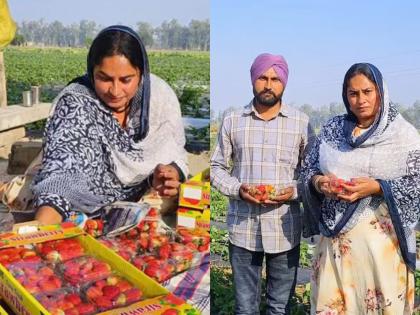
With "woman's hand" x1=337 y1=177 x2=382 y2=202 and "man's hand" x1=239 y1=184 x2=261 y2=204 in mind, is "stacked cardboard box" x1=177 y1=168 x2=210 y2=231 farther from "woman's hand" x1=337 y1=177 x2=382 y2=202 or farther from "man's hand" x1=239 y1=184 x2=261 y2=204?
"woman's hand" x1=337 y1=177 x2=382 y2=202

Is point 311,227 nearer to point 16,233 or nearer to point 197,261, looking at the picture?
point 197,261

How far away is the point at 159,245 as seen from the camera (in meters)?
1.75

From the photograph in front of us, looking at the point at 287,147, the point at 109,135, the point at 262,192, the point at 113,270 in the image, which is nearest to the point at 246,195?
the point at 262,192

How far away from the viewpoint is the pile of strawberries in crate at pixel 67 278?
1.32 m

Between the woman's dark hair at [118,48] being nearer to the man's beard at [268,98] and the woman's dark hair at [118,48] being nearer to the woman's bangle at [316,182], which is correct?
the man's beard at [268,98]

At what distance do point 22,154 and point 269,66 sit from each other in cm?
89

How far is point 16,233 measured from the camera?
1435 mm

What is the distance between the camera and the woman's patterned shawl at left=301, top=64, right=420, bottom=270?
1834 mm

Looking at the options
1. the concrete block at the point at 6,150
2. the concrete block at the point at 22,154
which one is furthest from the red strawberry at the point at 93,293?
the concrete block at the point at 6,150

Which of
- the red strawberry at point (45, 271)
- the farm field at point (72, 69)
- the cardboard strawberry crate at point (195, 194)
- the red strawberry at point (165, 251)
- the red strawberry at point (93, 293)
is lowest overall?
the red strawberry at point (165, 251)

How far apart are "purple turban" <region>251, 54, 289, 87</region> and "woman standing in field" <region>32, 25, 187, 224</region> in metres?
0.39

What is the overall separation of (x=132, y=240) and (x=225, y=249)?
1.50 m

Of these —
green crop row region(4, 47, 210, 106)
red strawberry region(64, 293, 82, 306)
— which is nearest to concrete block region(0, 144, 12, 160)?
green crop row region(4, 47, 210, 106)

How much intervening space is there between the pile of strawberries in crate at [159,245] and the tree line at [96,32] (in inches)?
21.0
